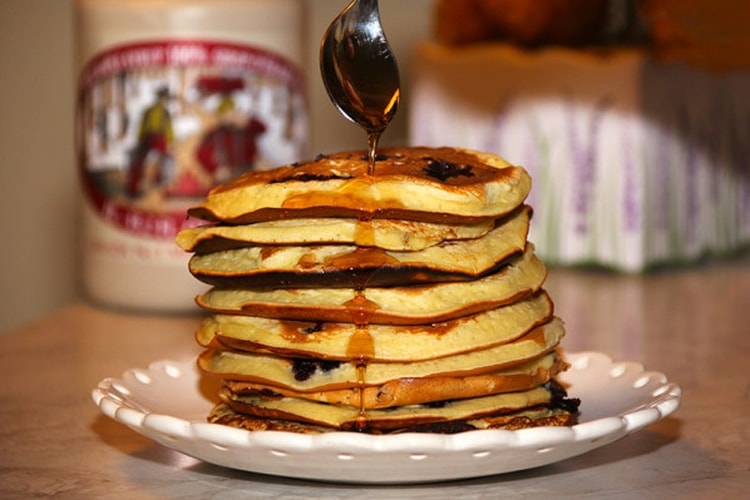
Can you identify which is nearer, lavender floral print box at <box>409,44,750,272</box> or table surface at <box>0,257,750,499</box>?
table surface at <box>0,257,750,499</box>

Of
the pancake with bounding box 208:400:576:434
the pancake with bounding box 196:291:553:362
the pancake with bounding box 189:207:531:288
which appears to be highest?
the pancake with bounding box 189:207:531:288

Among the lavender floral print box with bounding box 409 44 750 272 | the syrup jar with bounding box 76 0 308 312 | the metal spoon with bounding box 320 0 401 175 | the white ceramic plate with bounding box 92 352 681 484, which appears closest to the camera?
the white ceramic plate with bounding box 92 352 681 484

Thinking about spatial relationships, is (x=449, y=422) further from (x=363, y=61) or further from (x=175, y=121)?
(x=175, y=121)

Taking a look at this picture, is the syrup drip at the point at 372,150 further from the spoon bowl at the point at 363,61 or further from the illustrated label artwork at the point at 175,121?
the illustrated label artwork at the point at 175,121

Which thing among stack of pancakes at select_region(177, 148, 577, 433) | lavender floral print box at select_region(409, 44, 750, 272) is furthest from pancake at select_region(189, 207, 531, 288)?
lavender floral print box at select_region(409, 44, 750, 272)

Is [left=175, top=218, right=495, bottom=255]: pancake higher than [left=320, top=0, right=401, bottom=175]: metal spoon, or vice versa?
[left=320, top=0, right=401, bottom=175]: metal spoon

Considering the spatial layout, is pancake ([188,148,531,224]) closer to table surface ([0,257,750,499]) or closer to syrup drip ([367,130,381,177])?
syrup drip ([367,130,381,177])

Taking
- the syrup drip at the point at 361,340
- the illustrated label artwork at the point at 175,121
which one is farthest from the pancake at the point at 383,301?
the illustrated label artwork at the point at 175,121
